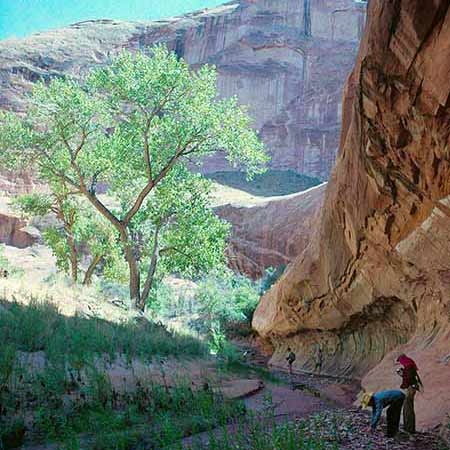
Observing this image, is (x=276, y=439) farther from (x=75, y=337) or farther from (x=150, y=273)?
(x=150, y=273)

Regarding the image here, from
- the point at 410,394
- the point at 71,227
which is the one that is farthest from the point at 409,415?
the point at 71,227

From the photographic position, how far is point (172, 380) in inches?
312

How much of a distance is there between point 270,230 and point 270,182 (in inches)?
702

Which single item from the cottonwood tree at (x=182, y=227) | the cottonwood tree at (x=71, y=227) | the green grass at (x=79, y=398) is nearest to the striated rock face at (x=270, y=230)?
the cottonwood tree at (x=182, y=227)

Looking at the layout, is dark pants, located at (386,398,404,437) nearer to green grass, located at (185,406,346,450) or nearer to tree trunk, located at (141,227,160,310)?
green grass, located at (185,406,346,450)

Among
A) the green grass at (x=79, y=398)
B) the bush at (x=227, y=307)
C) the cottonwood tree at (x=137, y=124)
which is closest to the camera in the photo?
the green grass at (x=79, y=398)

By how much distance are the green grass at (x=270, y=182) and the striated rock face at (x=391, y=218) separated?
103 feet

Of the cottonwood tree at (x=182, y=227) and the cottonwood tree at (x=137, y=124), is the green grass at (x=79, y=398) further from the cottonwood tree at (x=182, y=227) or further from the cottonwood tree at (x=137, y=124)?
the cottonwood tree at (x=137, y=124)

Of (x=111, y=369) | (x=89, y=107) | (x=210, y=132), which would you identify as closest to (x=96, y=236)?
(x=89, y=107)

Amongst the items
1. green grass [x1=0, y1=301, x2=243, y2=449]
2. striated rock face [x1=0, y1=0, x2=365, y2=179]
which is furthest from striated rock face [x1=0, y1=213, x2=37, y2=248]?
green grass [x1=0, y1=301, x2=243, y2=449]

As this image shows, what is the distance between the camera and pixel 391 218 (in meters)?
10.1

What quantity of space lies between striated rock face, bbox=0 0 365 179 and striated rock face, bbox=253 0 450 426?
125ft

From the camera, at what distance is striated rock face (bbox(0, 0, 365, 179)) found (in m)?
51.8

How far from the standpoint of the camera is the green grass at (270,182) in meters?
47.0
